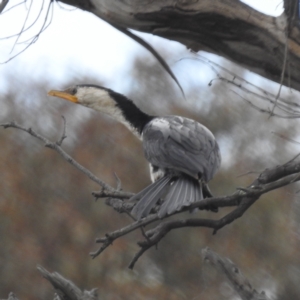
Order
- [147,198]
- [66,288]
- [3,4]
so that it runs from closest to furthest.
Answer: [3,4] < [66,288] < [147,198]

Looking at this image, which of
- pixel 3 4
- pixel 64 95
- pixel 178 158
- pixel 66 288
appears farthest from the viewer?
pixel 64 95

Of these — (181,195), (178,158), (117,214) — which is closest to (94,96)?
(178,158)

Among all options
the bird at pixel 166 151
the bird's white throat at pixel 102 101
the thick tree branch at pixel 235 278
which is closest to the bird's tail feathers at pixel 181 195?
the bird at pixel 166 151

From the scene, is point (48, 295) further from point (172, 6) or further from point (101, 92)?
point (172, 6)

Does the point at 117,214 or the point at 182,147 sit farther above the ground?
the point at 182,147

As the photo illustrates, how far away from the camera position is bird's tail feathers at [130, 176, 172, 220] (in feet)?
10.7

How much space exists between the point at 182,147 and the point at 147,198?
566 mm

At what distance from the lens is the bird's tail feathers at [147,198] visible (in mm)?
3265

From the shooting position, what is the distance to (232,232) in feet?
61.7

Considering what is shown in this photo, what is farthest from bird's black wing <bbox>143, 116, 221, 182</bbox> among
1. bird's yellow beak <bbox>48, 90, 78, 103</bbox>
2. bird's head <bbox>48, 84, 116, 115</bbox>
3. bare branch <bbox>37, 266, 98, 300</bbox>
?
bare branch <bbox>37, 266, 98, 300</bbox>

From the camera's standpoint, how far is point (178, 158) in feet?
12.5

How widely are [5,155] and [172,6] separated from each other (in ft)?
59.5

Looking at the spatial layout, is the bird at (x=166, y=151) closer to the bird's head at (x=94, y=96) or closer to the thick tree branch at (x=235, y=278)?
the bird's head at (x=94, y=96)

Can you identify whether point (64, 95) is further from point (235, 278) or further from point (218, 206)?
point (235, 278)
